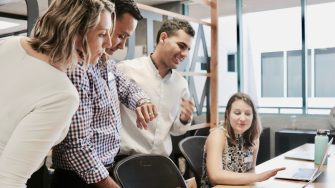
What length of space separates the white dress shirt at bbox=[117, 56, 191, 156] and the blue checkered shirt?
Result: 1.43 feet

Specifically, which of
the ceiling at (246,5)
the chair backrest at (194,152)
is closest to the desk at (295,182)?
the chair backrest at (194,152)

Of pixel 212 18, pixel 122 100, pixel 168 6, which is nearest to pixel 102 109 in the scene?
pixel 122 100

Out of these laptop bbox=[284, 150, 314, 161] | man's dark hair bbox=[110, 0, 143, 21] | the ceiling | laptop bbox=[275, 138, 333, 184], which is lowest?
laptop bbox=[284, 150, 314, 161]

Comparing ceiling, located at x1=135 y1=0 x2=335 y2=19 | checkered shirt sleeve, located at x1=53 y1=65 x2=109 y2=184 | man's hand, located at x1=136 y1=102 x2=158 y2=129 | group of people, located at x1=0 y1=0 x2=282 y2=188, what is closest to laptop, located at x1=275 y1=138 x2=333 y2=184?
group of people, located at x1=0 y1=0 x2=282 y2=188

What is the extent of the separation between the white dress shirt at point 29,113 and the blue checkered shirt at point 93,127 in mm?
393

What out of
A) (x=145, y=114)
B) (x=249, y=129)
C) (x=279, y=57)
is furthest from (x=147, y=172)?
(x=279, y=57)

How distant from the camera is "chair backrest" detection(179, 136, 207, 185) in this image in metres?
2.25

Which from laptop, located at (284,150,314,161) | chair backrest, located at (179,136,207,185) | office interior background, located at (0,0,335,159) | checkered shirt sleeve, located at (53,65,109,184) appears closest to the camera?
checkered shirt sleeve, located at (53,65,109,184)

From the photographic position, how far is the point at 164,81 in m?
2.25

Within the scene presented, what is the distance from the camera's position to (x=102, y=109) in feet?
4.65

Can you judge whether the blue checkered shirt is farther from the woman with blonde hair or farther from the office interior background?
the office interior background

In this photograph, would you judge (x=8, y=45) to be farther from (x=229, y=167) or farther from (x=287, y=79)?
(x=287, y=79)

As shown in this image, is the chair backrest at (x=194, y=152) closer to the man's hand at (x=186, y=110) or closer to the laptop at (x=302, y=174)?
the man's hand at (x=186, y=110)

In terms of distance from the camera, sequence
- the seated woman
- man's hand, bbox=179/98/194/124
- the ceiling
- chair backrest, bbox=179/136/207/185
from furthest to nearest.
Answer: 1. the ceiling
2. chair backrest, bbox=179/136/207/185
3. the seated woman
4. man's hand, bbox=179/98/194/124
